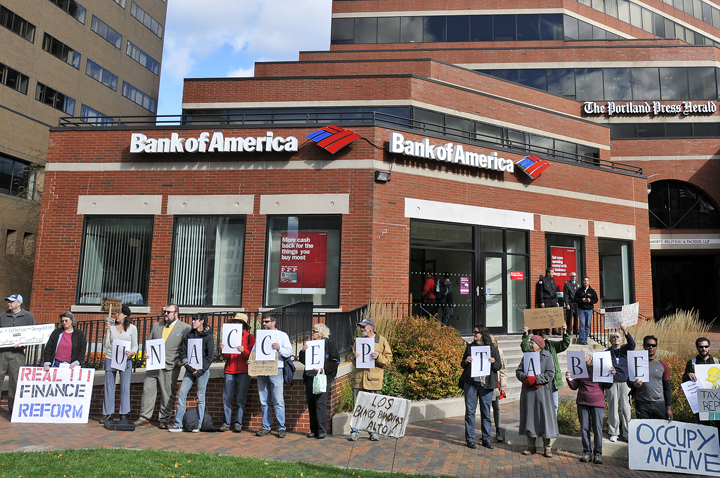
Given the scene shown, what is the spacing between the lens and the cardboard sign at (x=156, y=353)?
30.0 ft

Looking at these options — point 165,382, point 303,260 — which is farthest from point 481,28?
point 165,382

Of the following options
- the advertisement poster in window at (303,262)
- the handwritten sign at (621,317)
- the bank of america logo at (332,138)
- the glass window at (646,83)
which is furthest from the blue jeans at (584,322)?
the glass window at (646,83)

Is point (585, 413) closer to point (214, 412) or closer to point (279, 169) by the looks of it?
point (214, 412)

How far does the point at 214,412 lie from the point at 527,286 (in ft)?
36.2

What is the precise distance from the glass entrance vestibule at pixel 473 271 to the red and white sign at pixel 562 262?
1.22 meters

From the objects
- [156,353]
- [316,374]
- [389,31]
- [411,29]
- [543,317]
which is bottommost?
[316,374]

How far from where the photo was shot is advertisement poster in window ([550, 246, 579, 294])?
17922 millimetres

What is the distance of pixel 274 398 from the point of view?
9.02 m

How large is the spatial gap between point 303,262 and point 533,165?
7.96 meters

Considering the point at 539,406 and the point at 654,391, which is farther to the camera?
the point at 539,406

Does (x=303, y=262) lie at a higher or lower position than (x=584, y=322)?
higher

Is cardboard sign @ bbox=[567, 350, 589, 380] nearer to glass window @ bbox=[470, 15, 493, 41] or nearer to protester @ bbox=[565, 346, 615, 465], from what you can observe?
protester @ bbox=[565, 346, 615, 465]

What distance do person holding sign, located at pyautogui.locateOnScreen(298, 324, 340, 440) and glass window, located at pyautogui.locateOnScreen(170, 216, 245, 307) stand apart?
647 cm

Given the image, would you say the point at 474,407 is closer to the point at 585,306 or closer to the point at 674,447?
the point at 674,447
